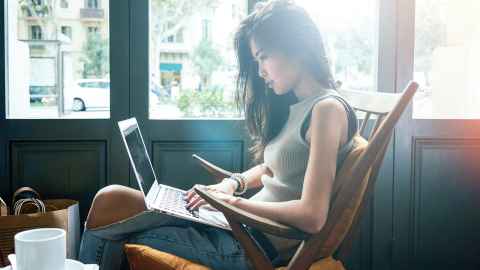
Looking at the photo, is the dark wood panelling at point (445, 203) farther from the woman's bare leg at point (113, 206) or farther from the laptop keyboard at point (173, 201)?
the woman's bare leg at point (113, 206)

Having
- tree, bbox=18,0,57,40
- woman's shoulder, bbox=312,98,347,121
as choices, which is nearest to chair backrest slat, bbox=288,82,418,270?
woman's shoulder, bbox=312,98,347,121

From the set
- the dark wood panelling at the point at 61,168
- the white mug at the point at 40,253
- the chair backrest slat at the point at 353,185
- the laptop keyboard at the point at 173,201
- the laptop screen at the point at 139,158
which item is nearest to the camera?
the white mug at the point at 40,253

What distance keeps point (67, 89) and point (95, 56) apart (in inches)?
8.0

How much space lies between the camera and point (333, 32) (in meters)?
2.35

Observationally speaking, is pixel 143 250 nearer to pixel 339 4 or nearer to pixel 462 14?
pixel 339 4

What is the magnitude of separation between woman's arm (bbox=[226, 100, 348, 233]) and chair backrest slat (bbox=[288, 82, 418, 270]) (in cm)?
3

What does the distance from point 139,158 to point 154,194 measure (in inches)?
6.2

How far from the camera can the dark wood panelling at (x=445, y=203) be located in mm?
2305

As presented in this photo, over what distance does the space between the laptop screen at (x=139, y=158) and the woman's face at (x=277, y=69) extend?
0.50m

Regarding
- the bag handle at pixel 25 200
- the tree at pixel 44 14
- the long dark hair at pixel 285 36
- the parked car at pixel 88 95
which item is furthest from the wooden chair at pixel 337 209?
the tree at pixel 44 14

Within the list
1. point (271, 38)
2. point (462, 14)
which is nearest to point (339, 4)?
point (462, 14)

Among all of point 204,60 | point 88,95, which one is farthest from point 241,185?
point 88,95

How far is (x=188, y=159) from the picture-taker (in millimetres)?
2279

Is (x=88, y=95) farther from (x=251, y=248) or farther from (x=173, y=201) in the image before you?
(x=251, y=248)
